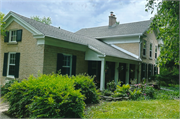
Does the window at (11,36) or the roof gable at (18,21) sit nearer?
the roof gable at (18,21)

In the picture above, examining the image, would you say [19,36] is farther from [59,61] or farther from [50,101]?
[50,101]

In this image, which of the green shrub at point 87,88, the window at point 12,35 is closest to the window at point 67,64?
the green shrub at point 87,88

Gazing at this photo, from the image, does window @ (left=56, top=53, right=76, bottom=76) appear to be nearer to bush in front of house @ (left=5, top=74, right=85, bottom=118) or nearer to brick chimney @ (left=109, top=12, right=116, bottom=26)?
bush in front of house @ (left=5, top=74, right=85, bottom=118)

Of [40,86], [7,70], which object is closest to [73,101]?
[40,86]

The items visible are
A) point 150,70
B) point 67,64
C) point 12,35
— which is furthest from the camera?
point 150,70

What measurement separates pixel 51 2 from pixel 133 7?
420 centimetres

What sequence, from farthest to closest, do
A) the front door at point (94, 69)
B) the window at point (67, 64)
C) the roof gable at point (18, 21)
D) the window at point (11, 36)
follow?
the front door at point (94, 69), the window at point (11, 36), the window at point (67, 64), the roof gable at point (18, 21)

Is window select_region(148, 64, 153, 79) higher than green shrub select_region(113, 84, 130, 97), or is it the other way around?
window select_region(148, 64, 153, 79)

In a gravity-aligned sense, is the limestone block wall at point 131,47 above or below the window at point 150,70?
above

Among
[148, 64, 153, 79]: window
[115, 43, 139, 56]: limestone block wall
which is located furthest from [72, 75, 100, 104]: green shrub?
[148, 64, 153, 79]: window

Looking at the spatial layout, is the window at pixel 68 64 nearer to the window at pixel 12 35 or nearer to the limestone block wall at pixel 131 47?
the window at pixel 12 35

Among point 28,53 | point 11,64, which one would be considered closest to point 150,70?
Result: point 28,53

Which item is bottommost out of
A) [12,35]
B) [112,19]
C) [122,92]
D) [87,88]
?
[122,92]

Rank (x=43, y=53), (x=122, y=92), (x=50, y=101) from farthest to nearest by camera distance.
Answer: (x=43, y=53), (x=122, y=92), (x=50, y=101)
